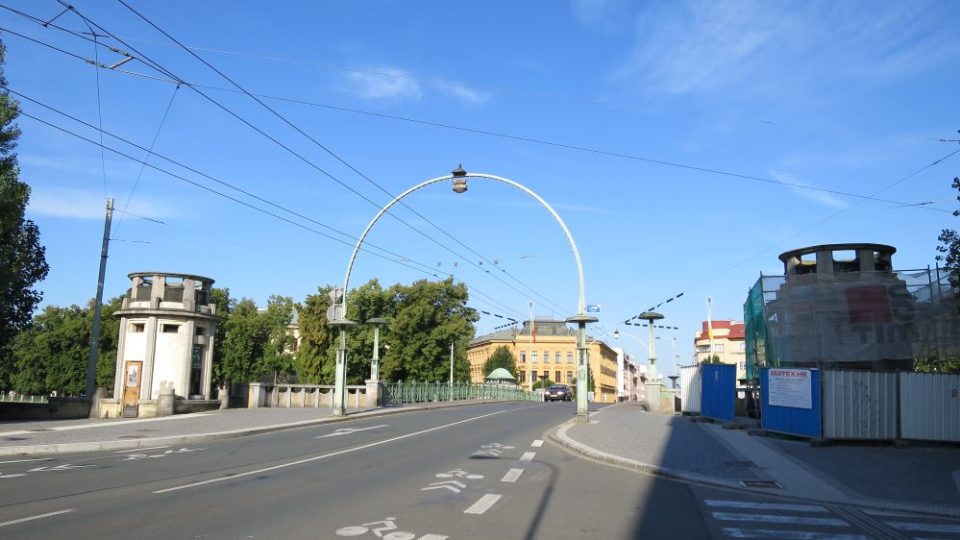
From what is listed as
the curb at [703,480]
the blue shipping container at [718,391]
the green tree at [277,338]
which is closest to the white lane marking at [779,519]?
the curb at [703,480]

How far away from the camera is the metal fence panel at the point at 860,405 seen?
54.5 ft

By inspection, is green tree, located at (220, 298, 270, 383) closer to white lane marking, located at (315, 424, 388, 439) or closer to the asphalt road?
white lane marking, located at (315, 424, 388, 439)

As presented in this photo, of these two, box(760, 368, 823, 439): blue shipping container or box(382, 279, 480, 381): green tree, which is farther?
box(382, 279, 480, 381): green tree

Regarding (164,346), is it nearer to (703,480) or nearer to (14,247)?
(14,247)

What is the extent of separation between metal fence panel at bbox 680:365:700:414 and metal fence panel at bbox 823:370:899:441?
40.3 feet

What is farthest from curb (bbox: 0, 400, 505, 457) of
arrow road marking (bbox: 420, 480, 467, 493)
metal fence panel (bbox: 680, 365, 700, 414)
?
metal fence panel (bbox: 680, 365, 700, 414)

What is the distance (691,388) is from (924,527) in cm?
2171

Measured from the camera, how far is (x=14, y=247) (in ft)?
89.4

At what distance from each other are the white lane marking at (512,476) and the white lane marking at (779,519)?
3.69 meters

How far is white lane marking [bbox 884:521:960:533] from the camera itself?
28.8 ft

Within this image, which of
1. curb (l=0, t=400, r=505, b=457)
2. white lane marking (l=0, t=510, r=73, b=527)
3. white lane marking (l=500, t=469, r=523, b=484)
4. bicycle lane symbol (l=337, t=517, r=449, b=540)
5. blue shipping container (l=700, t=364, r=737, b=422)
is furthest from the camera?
blue shipping container (l=700, t=364, r=737, b=422)

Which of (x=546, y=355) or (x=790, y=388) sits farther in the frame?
(x=546, y=355)

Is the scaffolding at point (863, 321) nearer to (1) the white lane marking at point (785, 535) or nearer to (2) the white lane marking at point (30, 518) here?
(1) the white lane marking at point (785, 535)

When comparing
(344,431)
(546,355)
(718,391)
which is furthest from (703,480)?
(546,355)
